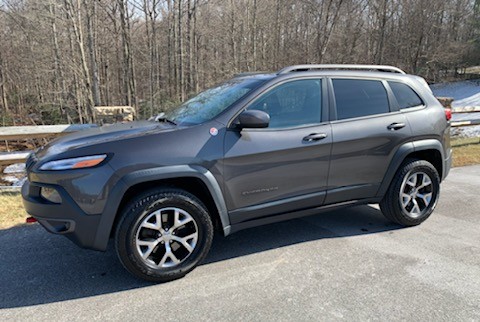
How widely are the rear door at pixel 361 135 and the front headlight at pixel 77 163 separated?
2.21 metres

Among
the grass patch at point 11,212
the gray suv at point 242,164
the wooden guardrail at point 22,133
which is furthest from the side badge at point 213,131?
the wooden guardrail at point 22,133

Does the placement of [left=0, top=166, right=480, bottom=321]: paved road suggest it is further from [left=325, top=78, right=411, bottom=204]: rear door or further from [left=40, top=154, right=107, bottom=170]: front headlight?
[left=40, top=154, right=107, bottom=170]: front headlight

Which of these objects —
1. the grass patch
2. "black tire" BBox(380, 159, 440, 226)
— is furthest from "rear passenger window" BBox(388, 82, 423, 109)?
the grass patch

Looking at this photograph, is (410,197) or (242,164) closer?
(242,164)

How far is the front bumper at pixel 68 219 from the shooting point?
264 cm

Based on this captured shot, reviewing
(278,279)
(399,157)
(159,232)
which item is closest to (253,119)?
(159,232)

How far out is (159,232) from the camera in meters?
2.89

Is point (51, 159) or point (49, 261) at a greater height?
point (51, 159)

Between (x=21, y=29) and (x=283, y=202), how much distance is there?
21647mm

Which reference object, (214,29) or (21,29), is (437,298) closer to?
(21,29)

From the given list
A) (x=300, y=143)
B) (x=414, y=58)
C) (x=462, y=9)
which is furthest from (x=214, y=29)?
(x=300, y=143)

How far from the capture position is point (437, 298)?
8.54ft

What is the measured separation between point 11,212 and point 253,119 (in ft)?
11.8

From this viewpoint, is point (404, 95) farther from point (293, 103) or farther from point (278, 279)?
point (278, 279)
